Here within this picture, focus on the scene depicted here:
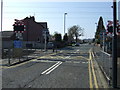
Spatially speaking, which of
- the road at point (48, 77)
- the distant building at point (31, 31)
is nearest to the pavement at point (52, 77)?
the road at point (48, 77)

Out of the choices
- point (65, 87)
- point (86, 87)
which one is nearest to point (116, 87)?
point (86, 87)

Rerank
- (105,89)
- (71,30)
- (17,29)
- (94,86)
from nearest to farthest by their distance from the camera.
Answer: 1. (105,89)
2. (94,86)
3. (17,29)
4. (71,30)

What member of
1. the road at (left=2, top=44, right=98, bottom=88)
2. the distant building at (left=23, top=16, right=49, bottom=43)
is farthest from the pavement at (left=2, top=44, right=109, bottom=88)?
the distant building at (left=23, top=16, right=49, bottom=43)

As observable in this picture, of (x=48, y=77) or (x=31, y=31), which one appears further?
(x=31, y=31)

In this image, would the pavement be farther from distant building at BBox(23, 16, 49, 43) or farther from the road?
distant building at BBox(23, 16, 49, 43)

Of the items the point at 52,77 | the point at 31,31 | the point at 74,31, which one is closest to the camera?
the point at 52,77

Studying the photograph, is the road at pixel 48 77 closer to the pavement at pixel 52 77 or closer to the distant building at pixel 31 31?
the pavement at pixel 52 77

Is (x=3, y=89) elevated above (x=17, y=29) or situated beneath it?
situated beneath

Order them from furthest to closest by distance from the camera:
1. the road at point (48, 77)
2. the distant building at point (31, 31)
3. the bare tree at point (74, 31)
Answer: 1. the bare tree at point (74, 31)
2. the distant building at point (31, 31)
3. the road at point (48, 77)

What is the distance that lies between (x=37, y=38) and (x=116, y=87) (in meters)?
57.1

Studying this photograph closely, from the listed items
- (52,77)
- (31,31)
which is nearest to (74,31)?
(31,31)

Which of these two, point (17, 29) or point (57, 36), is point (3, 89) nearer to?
point (17, 29)

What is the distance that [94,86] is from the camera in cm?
805

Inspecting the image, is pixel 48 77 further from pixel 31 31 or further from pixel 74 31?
pixel 74 31
